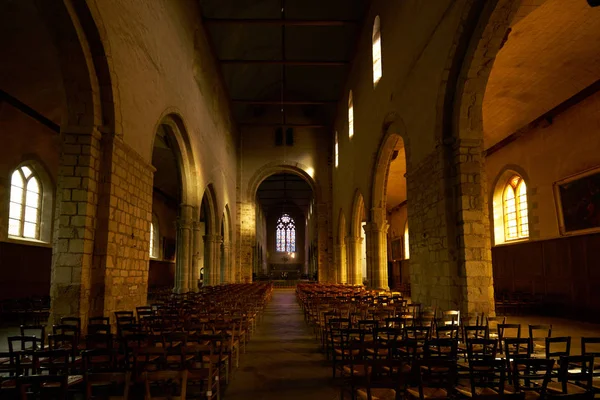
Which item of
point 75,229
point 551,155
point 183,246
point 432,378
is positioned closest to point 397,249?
point 183,246

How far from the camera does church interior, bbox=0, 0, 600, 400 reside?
5555 mm

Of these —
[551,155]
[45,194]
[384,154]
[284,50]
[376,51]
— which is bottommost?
[45,194]

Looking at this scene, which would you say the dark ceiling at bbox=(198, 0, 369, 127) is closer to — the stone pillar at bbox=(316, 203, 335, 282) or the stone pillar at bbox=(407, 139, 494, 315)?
the stone pillar at bbox=(316, 203, 335, 282)

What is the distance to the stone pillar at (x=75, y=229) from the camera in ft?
28.9

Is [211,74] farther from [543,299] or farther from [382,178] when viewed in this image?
[543,299]

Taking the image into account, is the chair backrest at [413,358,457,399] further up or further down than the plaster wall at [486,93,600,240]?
further down

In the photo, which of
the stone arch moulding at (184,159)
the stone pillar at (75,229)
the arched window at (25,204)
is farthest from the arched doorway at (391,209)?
the arched window at (25,204)

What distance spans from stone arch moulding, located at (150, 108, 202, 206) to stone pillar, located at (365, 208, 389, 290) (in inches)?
275

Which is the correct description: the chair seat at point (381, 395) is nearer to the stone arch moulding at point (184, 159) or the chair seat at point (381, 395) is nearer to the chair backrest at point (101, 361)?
the chair backrest at point (101, 361)

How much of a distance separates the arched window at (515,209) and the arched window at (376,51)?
623cm

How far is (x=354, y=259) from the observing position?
77.3ft

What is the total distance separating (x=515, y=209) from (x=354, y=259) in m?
8.69

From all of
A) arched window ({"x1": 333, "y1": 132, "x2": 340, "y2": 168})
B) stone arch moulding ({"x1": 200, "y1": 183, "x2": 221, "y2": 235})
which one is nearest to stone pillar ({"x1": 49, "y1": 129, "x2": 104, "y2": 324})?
stone arch moulding ({"x1": 200, "y1": 183, "x2": 221, "y2": 235})

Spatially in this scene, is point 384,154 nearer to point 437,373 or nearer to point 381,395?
point 437,373
